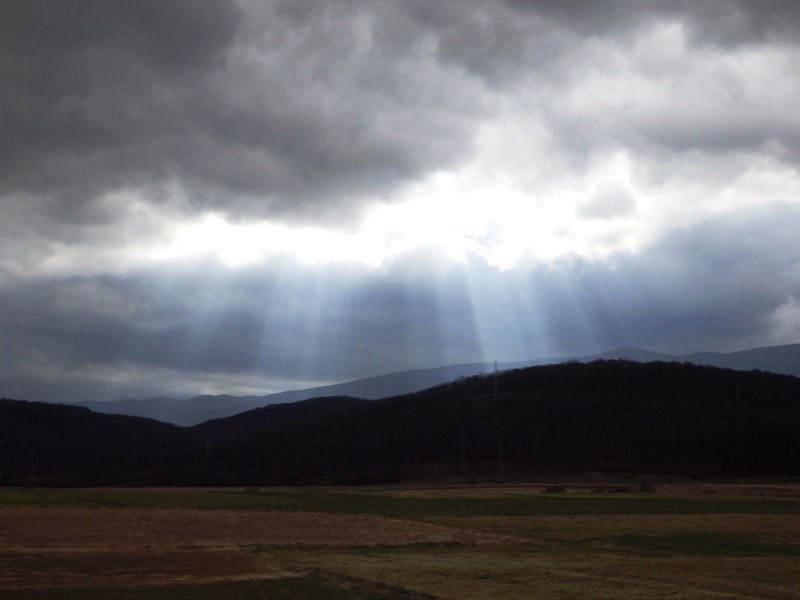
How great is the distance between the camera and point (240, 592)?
21156mm

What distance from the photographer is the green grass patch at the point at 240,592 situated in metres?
20.2

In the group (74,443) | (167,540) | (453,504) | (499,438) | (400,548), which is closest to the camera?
(400,548)

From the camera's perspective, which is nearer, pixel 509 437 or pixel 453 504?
pixel 453 504

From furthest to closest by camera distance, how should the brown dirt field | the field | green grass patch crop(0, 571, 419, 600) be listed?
1. the brown dirt field
2. the field
3. green grass patch crop(0, 571, 419, 600)

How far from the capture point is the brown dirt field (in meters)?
24.4

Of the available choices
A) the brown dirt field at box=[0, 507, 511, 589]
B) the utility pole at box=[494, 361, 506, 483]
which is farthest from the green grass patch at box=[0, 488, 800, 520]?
the utility pole at box=[494, 361, 506, 483]

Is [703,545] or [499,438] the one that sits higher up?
[499,438]

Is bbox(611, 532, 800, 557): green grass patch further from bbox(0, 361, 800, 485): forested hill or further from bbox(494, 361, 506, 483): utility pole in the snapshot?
bbox(0, 361, 800, 485): forested hill

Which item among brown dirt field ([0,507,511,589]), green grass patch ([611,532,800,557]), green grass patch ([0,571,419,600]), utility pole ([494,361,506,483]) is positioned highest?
utility pole ([494,361,506,483])

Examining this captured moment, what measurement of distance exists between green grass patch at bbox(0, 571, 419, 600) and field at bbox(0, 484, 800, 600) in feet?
0.18

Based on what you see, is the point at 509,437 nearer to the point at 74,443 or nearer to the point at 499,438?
the point at 499,438

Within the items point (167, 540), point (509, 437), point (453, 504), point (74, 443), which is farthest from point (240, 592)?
point (74, 443)

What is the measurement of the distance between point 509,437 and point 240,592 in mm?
87255

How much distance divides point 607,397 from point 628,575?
10111 cm
